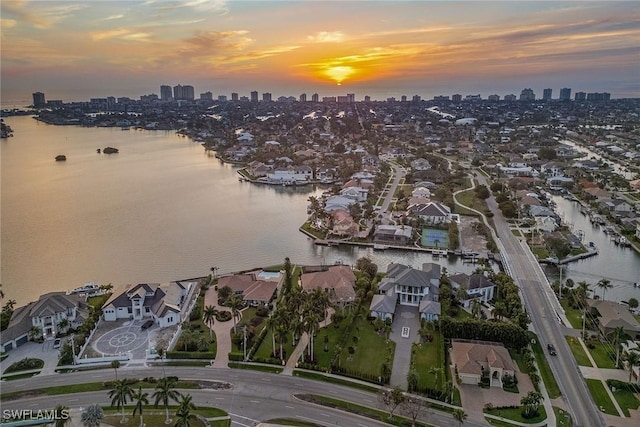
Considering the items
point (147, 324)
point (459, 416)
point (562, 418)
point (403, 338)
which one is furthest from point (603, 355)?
point (147, 324)

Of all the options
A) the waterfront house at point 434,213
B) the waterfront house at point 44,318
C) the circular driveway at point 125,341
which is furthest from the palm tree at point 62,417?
the waterfront house at point 434,213

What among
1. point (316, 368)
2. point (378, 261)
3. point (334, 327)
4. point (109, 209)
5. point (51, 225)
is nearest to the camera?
point (316, 368)

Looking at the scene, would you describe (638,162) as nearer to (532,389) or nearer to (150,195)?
(532,389)

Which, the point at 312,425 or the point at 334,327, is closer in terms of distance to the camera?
the point at 312,425

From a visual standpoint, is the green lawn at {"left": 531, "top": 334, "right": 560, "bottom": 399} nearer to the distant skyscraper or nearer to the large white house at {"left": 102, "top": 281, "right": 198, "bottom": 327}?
the large white house at {"left": 102, "top": 281, "right": 198, "bottom": 327}

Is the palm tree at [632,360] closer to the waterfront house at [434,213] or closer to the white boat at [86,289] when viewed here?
the waterfront house at [434,213]

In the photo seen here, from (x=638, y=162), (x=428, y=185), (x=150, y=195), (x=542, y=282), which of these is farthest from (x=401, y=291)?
(x=638, y=162)

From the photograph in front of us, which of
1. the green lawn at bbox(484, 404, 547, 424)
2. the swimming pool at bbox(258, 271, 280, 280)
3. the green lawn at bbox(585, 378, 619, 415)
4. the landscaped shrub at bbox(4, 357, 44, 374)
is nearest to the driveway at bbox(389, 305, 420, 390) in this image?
the green lawn at bbox(484, 404, 547, 424)
